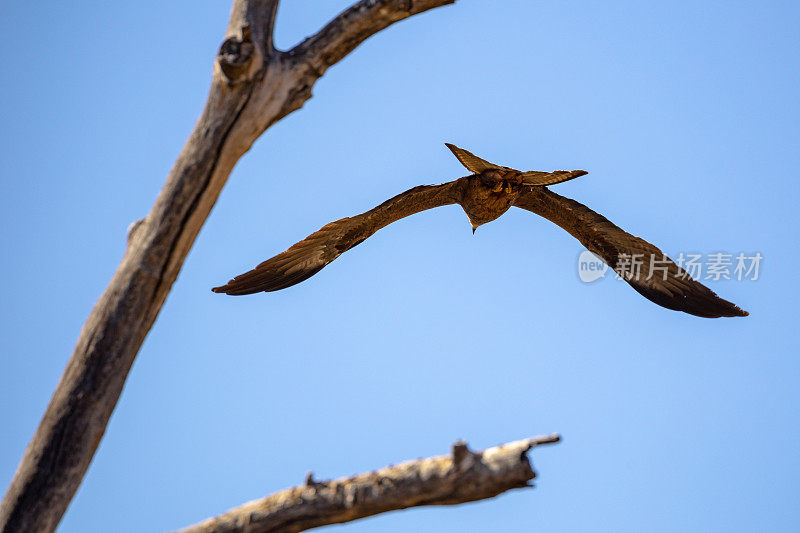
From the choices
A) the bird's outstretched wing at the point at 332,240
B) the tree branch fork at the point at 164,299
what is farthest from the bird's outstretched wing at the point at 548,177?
the tree branch fork at the point at 164,299

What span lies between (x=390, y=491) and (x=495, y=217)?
3358mm

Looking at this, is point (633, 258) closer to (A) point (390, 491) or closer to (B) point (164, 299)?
(A) point (390, 491)

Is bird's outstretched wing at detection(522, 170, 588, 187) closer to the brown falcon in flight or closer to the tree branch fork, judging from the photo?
the brown falcon in flight

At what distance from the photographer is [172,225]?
3.95 metres

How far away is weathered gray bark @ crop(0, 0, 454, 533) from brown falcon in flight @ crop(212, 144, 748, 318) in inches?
84.7

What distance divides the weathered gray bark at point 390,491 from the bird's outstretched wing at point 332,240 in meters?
2.75

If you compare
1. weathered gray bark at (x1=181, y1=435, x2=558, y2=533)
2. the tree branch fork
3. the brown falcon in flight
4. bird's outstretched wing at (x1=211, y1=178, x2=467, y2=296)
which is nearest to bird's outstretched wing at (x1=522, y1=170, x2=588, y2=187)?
the brown falcon in flight

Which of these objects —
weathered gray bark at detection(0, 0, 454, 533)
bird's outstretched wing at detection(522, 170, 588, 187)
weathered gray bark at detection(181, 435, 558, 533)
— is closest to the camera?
weathered gray bark at detection(181, 435, 558, 533)

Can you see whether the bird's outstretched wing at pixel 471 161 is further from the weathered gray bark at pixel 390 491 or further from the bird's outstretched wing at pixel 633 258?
the weathered gray bark at pixel 390 491

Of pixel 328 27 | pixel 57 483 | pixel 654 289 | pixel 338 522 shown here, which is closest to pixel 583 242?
pixel 654 289

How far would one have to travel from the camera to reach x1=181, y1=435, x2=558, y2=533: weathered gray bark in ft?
11.7

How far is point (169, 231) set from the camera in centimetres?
395

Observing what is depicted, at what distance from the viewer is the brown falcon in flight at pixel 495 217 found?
20.9ft

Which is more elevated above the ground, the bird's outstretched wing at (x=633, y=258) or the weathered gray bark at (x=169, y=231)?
the bird's outstretched wing at (x=633, y=258)
